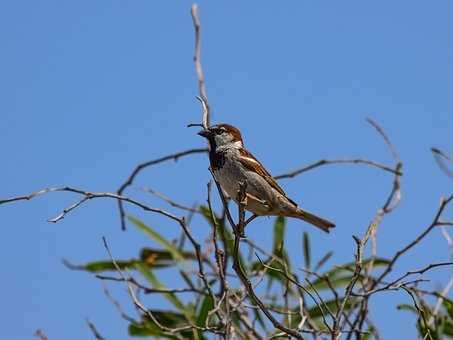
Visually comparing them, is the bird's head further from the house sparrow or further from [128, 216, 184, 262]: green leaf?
[128, 216, 184, 262]: green leaf

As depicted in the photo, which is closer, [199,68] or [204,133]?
[199,68]

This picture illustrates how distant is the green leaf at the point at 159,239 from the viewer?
5449 millimetres

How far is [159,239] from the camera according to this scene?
5676 millimetres

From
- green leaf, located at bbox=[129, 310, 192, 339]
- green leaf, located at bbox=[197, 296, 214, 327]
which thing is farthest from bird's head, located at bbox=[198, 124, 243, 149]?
green leaf, located at bbox=[129, 310, 192, 339]

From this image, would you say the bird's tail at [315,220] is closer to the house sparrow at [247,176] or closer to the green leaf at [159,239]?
the house sparrow at [247,176]

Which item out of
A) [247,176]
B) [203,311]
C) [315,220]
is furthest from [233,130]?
[203,311]

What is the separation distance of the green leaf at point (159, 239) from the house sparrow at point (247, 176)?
69cm

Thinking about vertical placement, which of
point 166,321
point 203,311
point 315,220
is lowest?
point 203,311

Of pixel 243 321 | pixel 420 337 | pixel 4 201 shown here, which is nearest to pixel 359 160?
pixel 243 321

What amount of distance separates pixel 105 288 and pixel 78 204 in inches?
28.9

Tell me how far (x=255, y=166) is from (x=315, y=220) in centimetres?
49

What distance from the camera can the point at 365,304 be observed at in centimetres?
371

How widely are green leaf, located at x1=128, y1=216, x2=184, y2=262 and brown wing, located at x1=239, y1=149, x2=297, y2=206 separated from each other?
72 cm

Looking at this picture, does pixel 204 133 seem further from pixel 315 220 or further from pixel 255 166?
pixel 315 220
